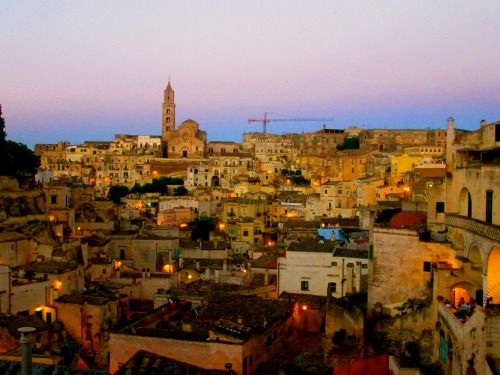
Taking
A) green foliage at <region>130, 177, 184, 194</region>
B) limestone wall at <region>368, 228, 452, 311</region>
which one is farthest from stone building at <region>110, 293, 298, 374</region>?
green foliage at <region>130, 177, 184, 194</region>

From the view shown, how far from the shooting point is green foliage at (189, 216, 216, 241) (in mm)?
46059

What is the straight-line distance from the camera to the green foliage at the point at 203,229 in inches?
1813

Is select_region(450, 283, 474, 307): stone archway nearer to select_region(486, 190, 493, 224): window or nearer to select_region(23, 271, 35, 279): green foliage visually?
select_region(486, 190, 493, 224): window

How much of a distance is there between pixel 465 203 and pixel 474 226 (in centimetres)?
156

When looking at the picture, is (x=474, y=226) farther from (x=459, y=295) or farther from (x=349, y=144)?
(x=349, y=144)

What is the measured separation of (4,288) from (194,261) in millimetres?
11509

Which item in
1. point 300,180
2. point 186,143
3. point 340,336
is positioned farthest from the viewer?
point 186,143

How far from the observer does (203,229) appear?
47125 mm

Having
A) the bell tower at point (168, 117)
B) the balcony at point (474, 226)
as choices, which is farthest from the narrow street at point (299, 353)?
the bell tower at point (168, 117)

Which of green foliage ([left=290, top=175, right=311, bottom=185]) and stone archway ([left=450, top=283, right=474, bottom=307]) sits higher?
green foliage ([left=290, top=175, right=311, bottom=185])

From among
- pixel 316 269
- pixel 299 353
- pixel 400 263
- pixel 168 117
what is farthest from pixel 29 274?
pixel 168 117

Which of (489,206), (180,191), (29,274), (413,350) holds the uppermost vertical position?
(489,206)

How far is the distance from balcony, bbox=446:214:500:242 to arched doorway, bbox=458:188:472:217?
23cm

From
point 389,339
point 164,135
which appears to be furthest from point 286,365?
point 164,135
